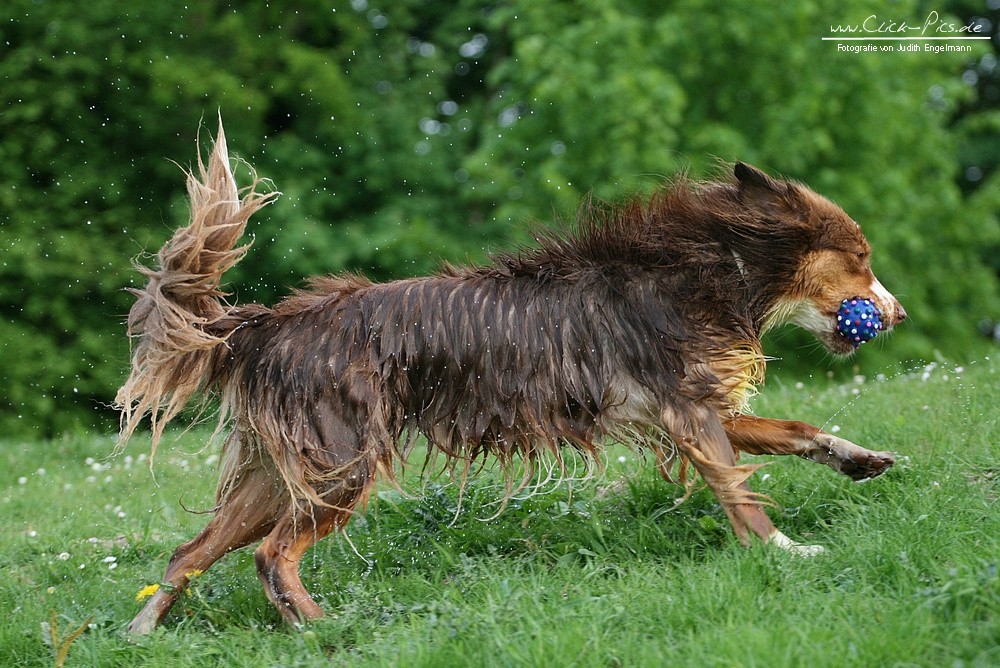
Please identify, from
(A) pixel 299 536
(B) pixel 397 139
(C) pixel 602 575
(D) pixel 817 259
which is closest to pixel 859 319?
(D) pixel 817 259

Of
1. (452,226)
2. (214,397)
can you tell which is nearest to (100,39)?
(452,226)

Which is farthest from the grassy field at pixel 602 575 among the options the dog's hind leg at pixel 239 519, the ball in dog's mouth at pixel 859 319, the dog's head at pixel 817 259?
the dog's head at pixel 817 259

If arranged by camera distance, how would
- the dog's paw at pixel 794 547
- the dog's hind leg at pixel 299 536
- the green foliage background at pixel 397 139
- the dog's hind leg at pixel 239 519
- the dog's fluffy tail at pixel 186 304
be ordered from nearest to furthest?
the dog's paw at pixel 794 547
the dog's hind leg at pixel 299 536
the dog's fluffy tail at pixel 186 304
the dog's hind leg at pixel 239 519
the green foliage background at pixel 397 139

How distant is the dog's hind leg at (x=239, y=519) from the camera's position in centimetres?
511

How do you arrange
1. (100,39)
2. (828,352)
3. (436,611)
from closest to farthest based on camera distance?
(436,611), (828,352), (100,39)

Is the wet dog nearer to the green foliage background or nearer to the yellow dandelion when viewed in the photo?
the yellow dandelion

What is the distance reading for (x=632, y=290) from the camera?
5.23m

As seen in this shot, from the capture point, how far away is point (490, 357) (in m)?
5.08

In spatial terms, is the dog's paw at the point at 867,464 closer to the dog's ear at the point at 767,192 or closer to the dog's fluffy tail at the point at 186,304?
the dog's ear at the point at 767,192

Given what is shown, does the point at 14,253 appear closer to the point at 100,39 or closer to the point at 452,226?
the point at 100,39

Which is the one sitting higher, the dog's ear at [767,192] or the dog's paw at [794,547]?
the dog's ear at [767,192]

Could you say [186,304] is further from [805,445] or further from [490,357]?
[805,445]

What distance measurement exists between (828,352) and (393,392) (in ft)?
7.35

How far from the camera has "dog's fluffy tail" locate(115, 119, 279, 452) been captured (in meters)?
4.91
